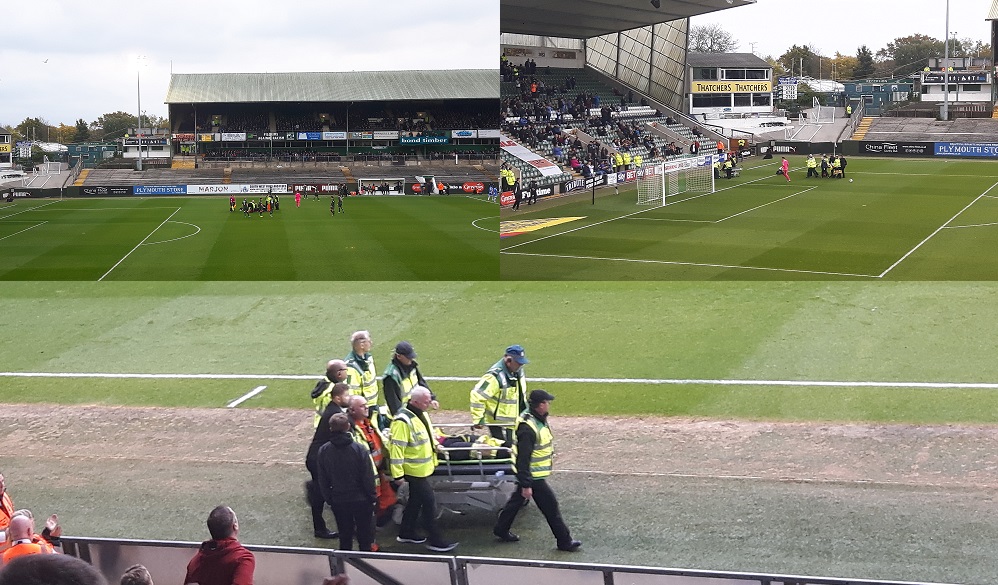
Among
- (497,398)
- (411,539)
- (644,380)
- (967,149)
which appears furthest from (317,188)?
(411,539)


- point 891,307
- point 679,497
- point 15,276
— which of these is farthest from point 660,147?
point 15,276

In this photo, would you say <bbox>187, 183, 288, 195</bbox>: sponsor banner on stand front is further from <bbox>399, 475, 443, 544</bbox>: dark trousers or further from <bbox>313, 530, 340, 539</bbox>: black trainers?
<bbox>399, 475, 443, 544</bbox>: dark trousers

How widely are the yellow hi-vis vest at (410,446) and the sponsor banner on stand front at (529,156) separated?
9.93m

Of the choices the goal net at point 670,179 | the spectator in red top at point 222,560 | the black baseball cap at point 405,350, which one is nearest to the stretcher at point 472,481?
the black baseball cap at point 405,350

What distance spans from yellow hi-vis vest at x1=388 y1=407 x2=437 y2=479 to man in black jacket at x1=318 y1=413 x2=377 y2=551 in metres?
Result: 0.32

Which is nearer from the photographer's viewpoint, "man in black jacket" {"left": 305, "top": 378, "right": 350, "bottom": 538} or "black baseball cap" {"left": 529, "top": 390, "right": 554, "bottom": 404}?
"black baseball cap" {"left": 529, "top": 390, "right": 554, "bottom": 404}

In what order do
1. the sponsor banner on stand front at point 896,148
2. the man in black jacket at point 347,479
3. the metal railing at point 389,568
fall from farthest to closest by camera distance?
1. the sponsor banner on stand front at point 896,148
2. the man in black jacket at point 347,479
3. the metal railing at point 389,568

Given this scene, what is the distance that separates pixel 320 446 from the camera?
9336 mm

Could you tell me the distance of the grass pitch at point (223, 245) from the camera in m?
22.1

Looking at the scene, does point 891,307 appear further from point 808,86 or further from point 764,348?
point 808,86

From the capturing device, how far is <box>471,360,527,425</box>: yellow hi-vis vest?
385 inches

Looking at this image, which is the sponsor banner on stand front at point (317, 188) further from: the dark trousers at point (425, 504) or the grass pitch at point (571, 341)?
the dark trousers at point (425, 504)

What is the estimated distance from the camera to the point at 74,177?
27562mm

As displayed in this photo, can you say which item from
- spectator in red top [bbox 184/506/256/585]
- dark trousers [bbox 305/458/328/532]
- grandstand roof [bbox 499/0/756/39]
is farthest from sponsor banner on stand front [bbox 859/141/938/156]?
spectator in red top [bbox 184/506/256/585]
